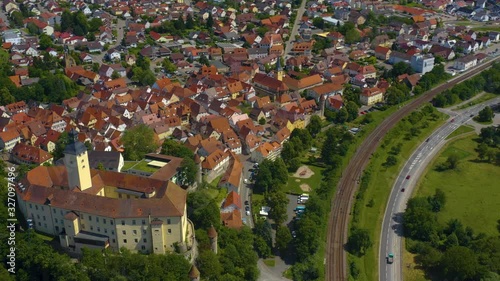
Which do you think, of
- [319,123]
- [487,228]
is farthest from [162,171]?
[487,228]

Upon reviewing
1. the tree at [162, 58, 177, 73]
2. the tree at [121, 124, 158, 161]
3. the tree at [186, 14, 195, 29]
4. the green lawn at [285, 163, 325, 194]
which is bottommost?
the green lawn at [285, 163, 325, 194]

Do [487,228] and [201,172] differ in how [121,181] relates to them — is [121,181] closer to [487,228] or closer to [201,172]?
[201,172]

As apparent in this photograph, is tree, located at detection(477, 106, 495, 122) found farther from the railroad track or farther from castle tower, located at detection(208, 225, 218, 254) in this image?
castle tower, located at detection(208, 225, 218, 254)

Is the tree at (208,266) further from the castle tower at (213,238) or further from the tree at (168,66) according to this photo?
the tree at (168,66)

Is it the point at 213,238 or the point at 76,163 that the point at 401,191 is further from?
the point at 76,163

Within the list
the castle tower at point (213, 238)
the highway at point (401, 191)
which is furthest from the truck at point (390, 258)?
the castle tower at point (213, 238)

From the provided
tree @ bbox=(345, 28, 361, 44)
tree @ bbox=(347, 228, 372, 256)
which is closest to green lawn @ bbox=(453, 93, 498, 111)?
tree @ bbox=(345, 28, 361, 44)
